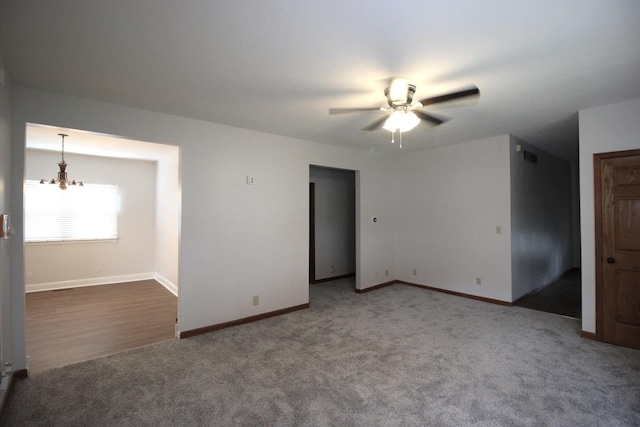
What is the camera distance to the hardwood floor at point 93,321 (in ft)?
10.2

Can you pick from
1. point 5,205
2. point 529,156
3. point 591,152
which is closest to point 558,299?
point 529,156

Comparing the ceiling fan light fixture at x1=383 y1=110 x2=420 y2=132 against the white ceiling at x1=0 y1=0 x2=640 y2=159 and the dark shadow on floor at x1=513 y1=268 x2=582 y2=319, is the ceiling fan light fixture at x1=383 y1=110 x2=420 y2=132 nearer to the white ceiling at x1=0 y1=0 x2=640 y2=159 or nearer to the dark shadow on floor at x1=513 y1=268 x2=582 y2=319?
the white ceiling at x1=0 y1=0 x2=640 y2=159

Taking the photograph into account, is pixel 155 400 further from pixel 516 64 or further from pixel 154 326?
pixel 516 64

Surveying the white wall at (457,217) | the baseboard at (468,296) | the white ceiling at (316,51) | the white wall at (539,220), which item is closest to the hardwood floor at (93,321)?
the white ceiling at (316,51)

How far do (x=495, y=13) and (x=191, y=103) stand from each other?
264cm

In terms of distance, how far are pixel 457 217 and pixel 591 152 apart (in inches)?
78.6

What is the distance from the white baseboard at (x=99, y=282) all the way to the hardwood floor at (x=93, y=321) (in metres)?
0.17

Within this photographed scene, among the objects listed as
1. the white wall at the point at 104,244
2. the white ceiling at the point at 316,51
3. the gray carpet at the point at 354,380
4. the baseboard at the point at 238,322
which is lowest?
the gray carpet at the point at 354,380

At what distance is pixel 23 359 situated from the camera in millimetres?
2611

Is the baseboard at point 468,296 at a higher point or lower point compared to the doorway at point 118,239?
lower

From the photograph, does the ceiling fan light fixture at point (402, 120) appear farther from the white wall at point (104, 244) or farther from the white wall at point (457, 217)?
the white wall at point (104, 244)

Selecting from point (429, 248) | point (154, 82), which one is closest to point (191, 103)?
point (154, 82)

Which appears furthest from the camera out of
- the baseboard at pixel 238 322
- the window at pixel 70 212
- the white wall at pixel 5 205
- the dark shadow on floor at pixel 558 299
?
the window at pixel 70 212

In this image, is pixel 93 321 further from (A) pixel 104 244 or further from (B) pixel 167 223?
(A) pixel 104 244
